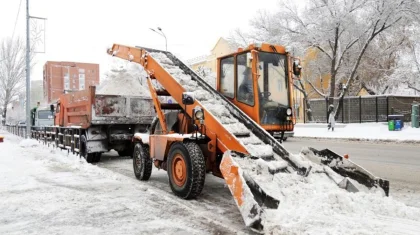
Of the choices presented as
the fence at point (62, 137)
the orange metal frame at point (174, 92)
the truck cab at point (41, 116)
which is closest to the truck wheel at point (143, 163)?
the orange metal frame at point (174, 92)

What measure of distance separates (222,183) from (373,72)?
30.0 m

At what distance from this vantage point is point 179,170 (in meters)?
6.54

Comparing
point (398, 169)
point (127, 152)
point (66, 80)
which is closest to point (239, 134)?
point (398, 169)

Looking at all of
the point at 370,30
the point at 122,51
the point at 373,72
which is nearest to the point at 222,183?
the point at 122,51

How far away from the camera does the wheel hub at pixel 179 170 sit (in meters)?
6.38

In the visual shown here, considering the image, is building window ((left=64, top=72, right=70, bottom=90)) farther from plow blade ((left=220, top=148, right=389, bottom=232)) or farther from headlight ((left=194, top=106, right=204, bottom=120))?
plow blade ((left=220, top=148, right=389, bottom=232))

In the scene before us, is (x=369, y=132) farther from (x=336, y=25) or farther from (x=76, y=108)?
(x=76, y=108)

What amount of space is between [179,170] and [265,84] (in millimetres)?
2125

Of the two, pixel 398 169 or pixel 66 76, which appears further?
pixel 66 76

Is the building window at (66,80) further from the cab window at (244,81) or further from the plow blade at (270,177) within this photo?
the plow blade at (270,177)

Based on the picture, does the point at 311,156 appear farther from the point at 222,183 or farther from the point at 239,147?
the point at 222,183

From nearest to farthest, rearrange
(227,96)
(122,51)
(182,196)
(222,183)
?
1. (182,196)
2. (227,96)
3. (222,183)
4. (122,51)

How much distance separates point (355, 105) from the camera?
29516 millimetres

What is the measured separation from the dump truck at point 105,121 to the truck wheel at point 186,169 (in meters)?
5.47
